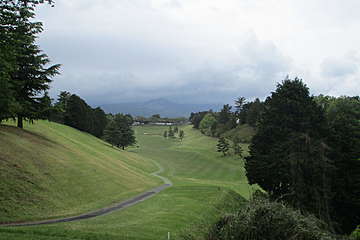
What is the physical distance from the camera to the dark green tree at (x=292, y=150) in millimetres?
23906

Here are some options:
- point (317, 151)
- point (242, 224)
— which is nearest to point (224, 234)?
point (242, 224)

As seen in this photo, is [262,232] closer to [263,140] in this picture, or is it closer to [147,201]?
[147,201]

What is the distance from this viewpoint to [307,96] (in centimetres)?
3023

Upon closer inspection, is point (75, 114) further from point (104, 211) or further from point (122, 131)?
point (104, 211)

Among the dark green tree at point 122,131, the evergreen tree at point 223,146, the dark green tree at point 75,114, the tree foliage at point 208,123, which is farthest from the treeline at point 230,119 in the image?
the dark green tree at point 75,114

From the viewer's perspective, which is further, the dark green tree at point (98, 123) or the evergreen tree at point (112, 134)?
the dark green tree at point (98, 123)

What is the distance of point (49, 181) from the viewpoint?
A: 2545 centimetres

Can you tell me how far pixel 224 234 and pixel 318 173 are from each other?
16.6m

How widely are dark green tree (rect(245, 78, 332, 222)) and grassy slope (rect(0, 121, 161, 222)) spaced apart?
13.5 m

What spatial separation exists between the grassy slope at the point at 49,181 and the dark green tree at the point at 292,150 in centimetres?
1351

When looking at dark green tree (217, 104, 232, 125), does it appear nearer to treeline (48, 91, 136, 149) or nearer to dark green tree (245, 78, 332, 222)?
treeline (48, 91, 136, 149)

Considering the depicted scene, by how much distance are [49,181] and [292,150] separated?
→ 65.1 ft

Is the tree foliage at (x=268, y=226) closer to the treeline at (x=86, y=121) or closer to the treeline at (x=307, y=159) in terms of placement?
the treeline at (x=307, y=159)

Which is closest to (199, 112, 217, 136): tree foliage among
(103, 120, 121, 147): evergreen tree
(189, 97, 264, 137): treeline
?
(189, 97, 264, 137): treeline
